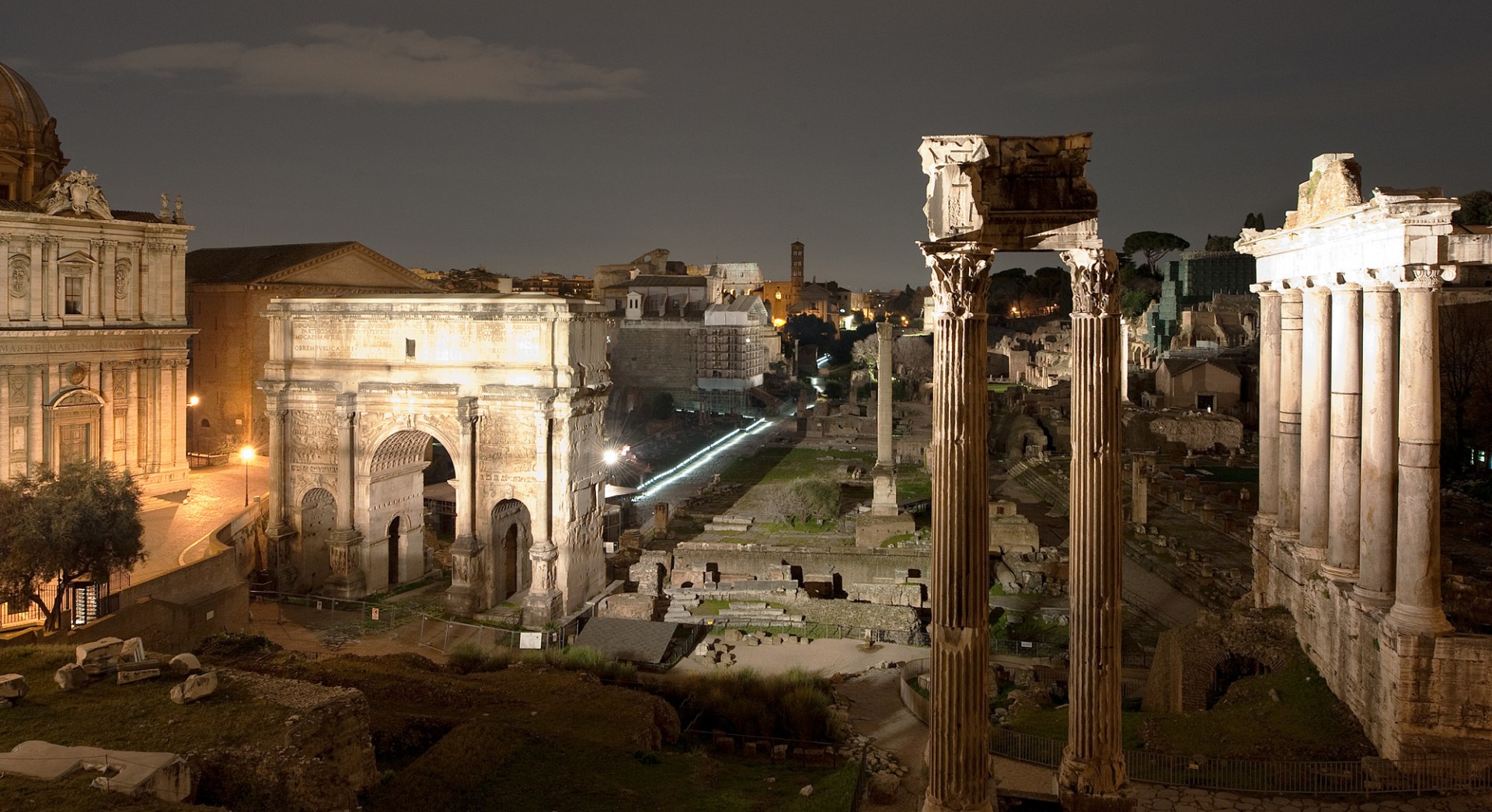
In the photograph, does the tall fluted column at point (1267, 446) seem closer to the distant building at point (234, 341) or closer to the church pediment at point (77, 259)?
the church pediment at point (77, 259)

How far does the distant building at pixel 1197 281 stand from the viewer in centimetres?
6725

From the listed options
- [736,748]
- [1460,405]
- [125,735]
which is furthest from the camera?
[1460,405]

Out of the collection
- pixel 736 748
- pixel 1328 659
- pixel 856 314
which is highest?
pixel 856 314

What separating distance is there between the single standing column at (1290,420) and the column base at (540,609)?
563 inches

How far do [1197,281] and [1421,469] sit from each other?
209 feet

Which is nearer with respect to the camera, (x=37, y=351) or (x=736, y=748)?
(x=736, y=748)

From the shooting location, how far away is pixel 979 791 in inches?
325

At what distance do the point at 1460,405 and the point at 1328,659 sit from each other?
1005 inches

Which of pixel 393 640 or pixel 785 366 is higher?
pixel 785 366

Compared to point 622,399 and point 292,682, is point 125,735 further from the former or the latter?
point 622,399

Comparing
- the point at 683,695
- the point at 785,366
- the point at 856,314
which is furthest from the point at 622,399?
the point at 856,314

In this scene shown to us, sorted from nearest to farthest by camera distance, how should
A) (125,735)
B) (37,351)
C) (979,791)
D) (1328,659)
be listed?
(979,791)
(125,735)
(1328,659)
(37,351)

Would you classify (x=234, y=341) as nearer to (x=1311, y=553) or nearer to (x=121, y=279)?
(x=121, y=279)

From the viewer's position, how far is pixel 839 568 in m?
24.7
